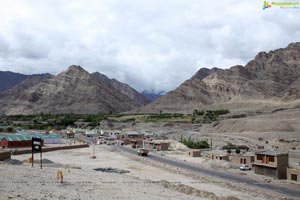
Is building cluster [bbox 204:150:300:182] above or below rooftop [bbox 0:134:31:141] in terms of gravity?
below

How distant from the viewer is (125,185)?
4066 cm

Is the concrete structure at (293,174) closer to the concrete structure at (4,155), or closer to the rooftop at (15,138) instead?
the concrete structure at (4,155)

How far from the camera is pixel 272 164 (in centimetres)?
5859

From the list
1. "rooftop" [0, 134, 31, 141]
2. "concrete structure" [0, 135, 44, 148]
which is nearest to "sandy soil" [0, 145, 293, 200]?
"concrete structure" [0, 135, 44, 148]

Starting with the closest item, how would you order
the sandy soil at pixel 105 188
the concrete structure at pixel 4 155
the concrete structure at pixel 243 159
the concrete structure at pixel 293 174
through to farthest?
the sandy soil at pixel 105 188 → the concrete structure at pixel 4 155 → the concrete structure at pixel 293 174 → the concrete structure at pixel 243 159

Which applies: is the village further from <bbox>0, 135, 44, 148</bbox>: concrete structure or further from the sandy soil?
the sandy soil

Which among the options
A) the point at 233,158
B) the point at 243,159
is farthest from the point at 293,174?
the point at 233,158

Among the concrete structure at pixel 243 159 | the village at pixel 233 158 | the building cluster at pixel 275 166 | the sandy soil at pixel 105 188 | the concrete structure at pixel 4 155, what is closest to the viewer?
the sandy soil at pixel 105 188

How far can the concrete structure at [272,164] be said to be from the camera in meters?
57.6

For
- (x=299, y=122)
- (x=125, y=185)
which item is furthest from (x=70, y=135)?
(x=125, y=185)

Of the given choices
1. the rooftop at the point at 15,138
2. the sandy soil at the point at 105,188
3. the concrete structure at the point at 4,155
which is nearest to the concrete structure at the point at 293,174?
the sandy soil at the point at 105,188

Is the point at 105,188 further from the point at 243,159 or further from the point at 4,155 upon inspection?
the point at 243,159

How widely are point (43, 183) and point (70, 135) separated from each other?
103m

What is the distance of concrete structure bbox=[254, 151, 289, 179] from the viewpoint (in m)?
57.6
